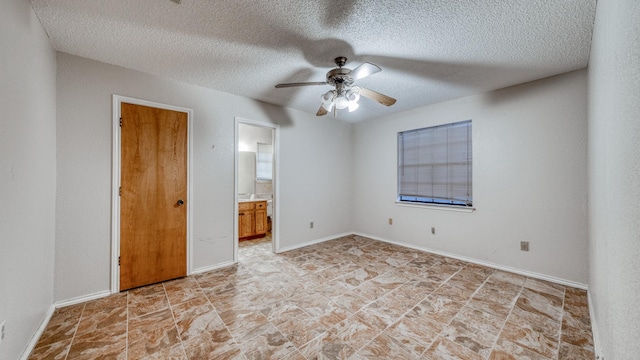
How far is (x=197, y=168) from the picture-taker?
3.18 m

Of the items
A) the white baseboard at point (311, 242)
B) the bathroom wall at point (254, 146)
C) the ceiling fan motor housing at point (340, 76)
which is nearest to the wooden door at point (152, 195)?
the white baseboard at point (311, 242)

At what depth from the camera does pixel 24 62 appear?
168cm

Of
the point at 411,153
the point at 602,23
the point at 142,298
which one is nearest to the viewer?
the point at 602,23

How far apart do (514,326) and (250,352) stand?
2136 millimetres

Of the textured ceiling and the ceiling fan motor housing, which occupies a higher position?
the textured ceiling

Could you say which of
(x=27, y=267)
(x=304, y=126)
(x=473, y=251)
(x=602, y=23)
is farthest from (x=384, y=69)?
(x=27, y=267)

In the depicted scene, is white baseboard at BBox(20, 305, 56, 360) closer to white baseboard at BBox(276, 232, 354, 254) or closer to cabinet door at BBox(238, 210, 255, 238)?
white baseboard at BBox(276, 232, 354, 254)

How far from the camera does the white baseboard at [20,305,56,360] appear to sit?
1672mm

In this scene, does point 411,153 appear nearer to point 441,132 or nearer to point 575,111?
point 441,132

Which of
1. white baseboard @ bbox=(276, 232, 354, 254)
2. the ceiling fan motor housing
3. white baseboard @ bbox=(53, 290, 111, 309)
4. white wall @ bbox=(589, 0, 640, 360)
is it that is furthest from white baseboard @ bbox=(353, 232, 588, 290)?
white baseboard @ bbox=(53, 290, 111, 309)

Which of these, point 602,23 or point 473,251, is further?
point 473,251

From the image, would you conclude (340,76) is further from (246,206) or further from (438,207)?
(246,206)

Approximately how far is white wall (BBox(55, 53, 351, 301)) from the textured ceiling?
10.7 inches

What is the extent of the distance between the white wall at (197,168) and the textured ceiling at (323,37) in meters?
0.27
